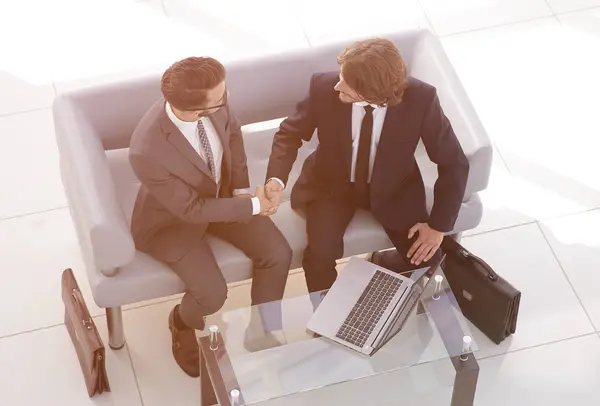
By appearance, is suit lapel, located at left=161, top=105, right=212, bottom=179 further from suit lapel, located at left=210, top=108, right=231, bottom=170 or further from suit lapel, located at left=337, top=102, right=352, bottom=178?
suit lapel, located at left=337, top=102, right=352, bottom=178

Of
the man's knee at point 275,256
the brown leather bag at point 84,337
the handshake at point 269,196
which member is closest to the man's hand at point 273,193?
the handshake at point 269,196

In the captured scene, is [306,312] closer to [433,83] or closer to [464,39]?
[433,83]

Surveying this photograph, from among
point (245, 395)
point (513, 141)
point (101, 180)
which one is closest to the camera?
point (245, 395)

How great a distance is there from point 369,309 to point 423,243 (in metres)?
0.41

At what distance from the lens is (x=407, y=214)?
13.6ft

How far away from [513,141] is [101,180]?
199 cm

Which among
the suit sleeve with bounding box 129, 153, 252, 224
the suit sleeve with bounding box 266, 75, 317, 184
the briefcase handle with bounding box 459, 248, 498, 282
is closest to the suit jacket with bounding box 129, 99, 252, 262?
the suit sleeve with bounding box 129, 153, 252, 224

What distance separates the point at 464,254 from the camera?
4.24 meters

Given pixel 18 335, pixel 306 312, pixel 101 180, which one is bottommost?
pixel 18 335

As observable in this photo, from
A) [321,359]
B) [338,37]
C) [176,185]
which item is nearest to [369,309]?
[321,359]

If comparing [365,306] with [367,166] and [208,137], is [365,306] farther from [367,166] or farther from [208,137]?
[208,137]

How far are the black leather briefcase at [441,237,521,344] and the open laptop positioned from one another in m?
0.26

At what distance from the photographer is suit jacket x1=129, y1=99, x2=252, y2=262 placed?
3.79 m

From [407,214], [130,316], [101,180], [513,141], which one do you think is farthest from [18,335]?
[513,141]
